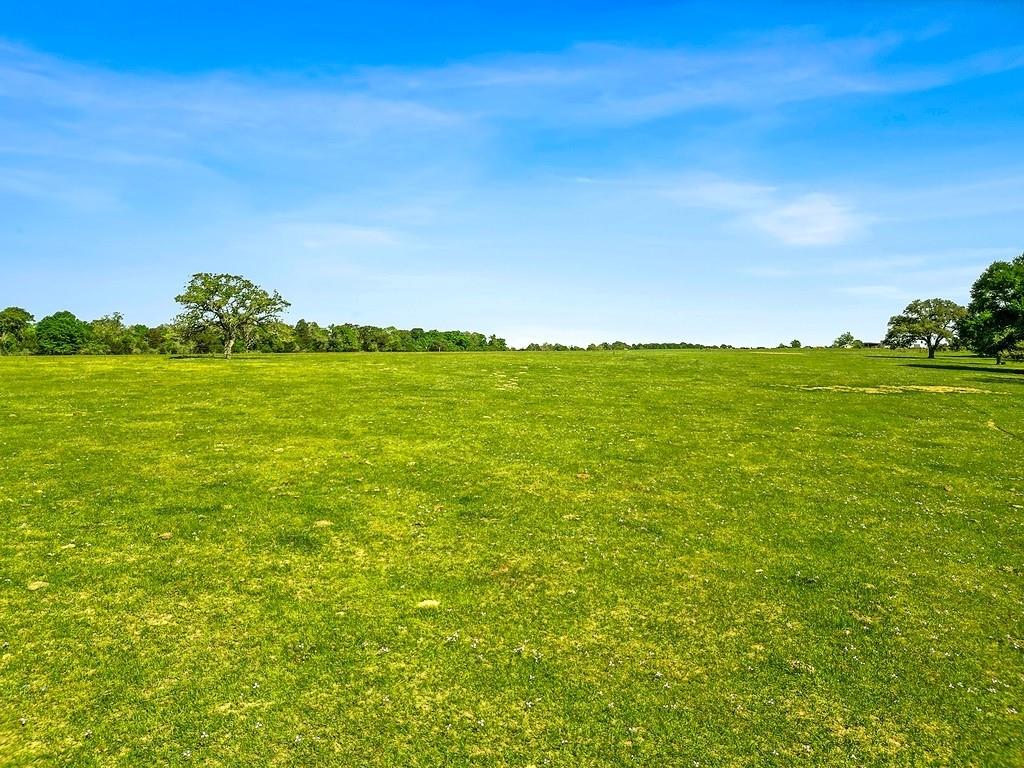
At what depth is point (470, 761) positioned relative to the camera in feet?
29.0

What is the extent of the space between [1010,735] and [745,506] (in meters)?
10.4

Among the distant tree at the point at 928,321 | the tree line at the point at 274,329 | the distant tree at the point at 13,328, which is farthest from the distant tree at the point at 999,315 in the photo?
the distant tree at the point at 13,328

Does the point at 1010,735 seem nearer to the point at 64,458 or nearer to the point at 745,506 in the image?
the point at 745,506

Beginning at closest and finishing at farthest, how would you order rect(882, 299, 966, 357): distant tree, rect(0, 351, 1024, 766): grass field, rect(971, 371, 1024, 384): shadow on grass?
rect(0, 351, 1024, 766): grass field
rect(971, 371, 1024, 384): shadow on grass
rect(882, 299, 966, 357): distant tree

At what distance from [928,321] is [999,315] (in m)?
42.8

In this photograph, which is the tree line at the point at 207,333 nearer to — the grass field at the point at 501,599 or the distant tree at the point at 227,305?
the distant tree at the point at 227,305

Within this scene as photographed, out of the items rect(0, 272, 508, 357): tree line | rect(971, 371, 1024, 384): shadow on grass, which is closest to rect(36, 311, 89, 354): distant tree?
rect(0, 272, 508, 357): tree line

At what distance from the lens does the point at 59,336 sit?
149500mm

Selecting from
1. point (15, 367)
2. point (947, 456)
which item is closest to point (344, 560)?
point (947, 456)

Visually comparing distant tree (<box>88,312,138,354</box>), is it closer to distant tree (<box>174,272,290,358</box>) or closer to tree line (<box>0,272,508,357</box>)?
→ tree line (<box>0,272,508,357</box>)

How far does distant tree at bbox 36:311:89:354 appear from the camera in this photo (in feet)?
489

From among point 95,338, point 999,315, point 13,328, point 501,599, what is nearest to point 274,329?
point 501,599

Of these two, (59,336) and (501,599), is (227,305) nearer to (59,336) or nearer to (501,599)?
(501,599)

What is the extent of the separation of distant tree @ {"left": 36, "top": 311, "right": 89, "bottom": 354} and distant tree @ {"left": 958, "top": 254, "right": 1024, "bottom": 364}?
188 metres
